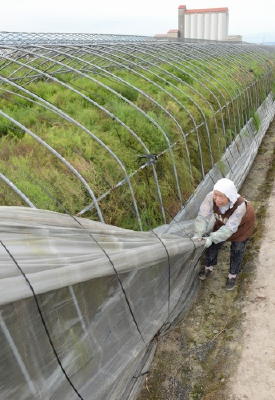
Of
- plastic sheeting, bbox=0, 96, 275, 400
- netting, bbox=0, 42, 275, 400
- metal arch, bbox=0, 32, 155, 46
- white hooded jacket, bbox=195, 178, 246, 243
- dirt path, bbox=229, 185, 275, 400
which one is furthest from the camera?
metal arch, bbox=0, 32, 155, 46

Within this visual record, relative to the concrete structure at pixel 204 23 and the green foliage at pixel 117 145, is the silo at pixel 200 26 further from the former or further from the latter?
the green foliage at pixel 117 145

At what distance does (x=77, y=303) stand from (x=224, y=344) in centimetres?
262

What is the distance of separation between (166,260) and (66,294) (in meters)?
1.72

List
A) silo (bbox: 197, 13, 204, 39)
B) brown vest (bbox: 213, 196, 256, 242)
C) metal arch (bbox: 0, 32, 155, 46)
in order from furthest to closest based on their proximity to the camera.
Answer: silo (bbox: 197, 13, 204, 39)
metal arch (bbox: 0, 32, 155, 46)
brown vest (bbox: 213, 196, 256, 242)

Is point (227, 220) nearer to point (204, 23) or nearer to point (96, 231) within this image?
point (96, 231)

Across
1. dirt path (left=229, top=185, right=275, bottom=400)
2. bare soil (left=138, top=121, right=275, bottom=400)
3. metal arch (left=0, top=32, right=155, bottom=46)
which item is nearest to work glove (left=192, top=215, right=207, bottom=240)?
bare soil (left=138, top=121, right=275, bottom=400)

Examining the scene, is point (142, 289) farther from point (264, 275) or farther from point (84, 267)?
point (264, 275)

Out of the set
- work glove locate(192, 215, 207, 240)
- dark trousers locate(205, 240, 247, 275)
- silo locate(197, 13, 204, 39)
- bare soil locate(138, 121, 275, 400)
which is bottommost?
silo locate(197, 13, 204, 39)

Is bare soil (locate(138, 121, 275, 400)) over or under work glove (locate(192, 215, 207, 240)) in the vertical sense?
under

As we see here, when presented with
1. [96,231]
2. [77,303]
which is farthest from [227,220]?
[77,303]

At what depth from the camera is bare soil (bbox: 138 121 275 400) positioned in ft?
15.7

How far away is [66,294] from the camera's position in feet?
11.9

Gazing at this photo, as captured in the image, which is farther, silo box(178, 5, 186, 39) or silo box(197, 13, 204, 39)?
silo box(197, 13, 204, 39)

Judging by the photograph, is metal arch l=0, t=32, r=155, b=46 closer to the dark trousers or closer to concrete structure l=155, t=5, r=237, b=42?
the dark trousers
